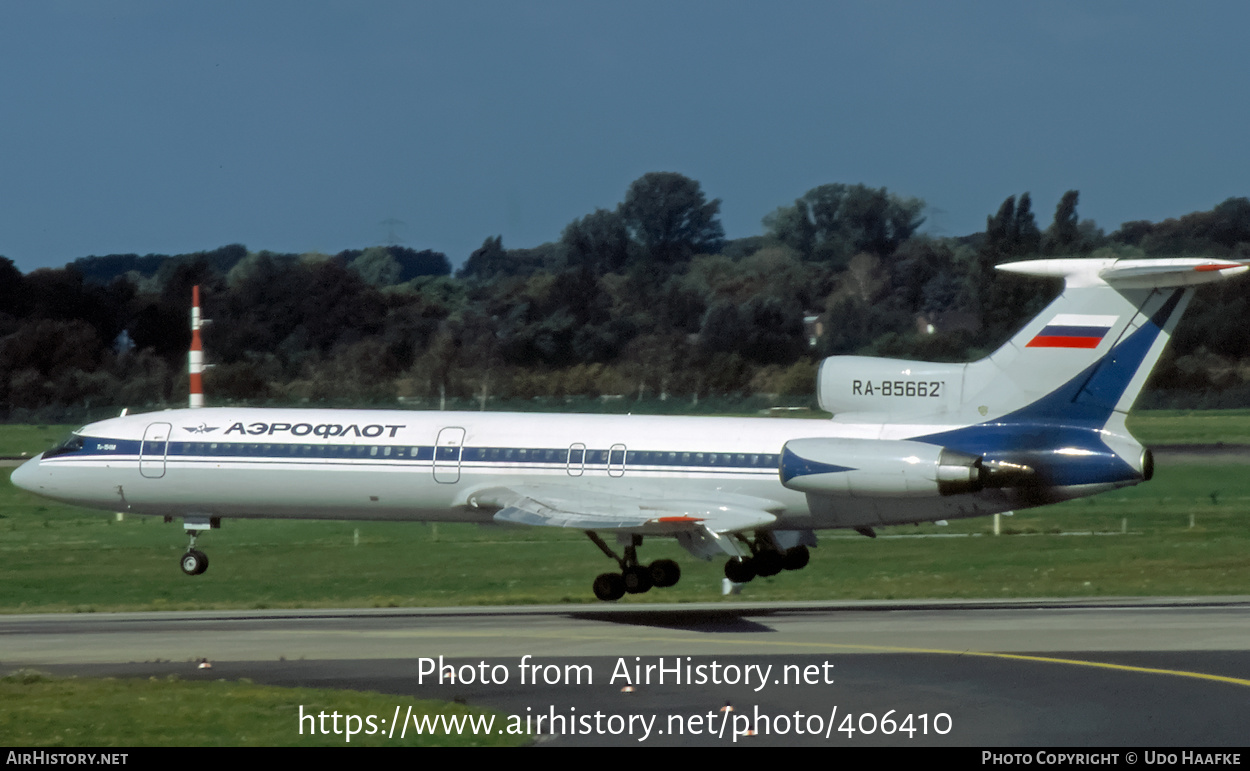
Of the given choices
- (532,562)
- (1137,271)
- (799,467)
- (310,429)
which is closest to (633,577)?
(799,467)

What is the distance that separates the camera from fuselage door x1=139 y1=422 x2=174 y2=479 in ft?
116

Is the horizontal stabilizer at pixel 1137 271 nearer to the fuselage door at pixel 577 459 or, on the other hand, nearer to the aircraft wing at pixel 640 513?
the aircraft wing at pixel 640 513

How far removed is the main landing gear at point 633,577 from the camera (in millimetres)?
32625

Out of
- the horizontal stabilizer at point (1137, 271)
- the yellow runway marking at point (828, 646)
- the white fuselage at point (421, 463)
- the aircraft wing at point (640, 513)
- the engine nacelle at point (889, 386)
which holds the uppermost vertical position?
the horizontal stabilizer at point (1137, 271)

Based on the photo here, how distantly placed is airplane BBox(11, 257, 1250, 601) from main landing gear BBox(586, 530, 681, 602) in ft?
0.14

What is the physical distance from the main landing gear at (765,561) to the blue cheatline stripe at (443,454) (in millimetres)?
3035

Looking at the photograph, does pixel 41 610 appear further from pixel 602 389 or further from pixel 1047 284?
pixel 1047 284

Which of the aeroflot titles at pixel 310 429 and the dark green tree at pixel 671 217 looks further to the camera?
the dark green tree at pixel 671 217

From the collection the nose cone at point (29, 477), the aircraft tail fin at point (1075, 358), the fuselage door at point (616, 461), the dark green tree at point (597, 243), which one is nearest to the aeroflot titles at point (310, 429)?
the fuselage door at point (616, 461)

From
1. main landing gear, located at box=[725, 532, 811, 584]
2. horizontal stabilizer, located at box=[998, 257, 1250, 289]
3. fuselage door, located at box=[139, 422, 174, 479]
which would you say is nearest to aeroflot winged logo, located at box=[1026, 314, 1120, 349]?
horizontal stabilizer, located at box=[998, 257, 1250, 289]

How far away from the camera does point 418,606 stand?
35.2m

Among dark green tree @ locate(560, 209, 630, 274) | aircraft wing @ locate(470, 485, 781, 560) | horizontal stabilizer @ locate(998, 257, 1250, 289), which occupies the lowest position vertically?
aircraft wing @ locate(470, 485, 781, 560)

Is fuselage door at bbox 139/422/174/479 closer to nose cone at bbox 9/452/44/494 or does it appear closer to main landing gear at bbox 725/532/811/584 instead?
nose cone at bbox 9/452/44/494

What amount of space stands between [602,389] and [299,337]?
81.7 ft
